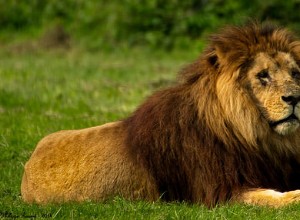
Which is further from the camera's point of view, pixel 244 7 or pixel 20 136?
pixel 244 7

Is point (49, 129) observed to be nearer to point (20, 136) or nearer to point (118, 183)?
point (20, 136)

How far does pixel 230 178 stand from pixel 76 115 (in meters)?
4.12

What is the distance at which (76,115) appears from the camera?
393 inches

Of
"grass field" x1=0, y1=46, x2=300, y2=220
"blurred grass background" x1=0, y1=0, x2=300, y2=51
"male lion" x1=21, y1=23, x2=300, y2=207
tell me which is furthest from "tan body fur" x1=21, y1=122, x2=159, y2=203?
"blurred grass background" x1=0, y1=0, x2=300, y2=51

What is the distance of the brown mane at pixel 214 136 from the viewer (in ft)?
20.2

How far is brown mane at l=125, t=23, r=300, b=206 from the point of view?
6.14m

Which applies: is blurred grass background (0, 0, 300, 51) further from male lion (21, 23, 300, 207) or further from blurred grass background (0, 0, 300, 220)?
male lion (21, 23, 300, 207)

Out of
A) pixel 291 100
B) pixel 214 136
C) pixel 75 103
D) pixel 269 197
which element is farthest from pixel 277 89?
pixel 75 103

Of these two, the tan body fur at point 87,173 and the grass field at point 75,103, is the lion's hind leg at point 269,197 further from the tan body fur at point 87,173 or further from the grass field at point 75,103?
the tan body fur at point 87,173

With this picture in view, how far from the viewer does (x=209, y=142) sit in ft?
20.4

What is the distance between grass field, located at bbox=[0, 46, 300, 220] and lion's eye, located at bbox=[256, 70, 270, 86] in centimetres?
90

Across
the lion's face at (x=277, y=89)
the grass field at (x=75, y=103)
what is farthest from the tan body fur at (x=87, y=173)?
the lion's face at (x=277, y=89)

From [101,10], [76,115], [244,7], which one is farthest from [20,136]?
[101,10]

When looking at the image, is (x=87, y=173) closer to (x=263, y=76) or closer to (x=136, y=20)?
(x=263, y=76)
